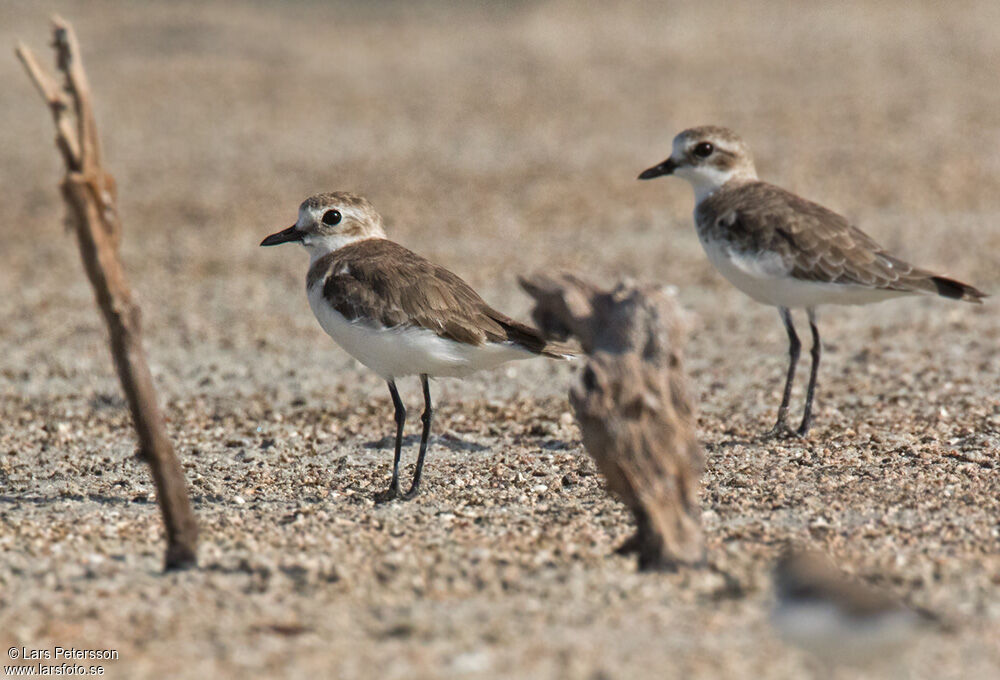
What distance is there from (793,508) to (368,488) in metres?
2.40

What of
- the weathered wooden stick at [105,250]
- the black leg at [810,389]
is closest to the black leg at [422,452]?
the weathered wooden stick at [105,250]

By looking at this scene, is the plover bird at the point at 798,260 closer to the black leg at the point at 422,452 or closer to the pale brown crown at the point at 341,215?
the black leg at the point at 422,452

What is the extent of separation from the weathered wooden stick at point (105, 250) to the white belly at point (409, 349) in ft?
5.13

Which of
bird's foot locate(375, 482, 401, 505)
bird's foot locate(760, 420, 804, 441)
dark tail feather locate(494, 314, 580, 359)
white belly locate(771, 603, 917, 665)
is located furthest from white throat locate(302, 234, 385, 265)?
white belly locate(771, 603, 917, 665)

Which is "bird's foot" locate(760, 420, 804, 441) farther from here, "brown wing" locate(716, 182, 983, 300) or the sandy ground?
"brown wing" locate(716, 182, 983, 300)

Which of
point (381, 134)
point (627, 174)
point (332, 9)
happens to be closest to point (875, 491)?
point (627, 174)

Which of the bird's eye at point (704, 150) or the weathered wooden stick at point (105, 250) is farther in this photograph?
the bird's eye at point (704, 150)

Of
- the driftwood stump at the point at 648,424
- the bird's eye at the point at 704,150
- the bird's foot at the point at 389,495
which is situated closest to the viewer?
the driftwood stump at the point at 648,424

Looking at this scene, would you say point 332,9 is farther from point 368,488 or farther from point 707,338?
point 368,488

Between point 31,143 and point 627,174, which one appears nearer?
point 627,174

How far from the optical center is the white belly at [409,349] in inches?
254

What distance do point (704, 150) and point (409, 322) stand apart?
2.99m

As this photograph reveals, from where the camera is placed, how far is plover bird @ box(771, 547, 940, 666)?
4.00 meters

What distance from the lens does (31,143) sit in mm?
18812
